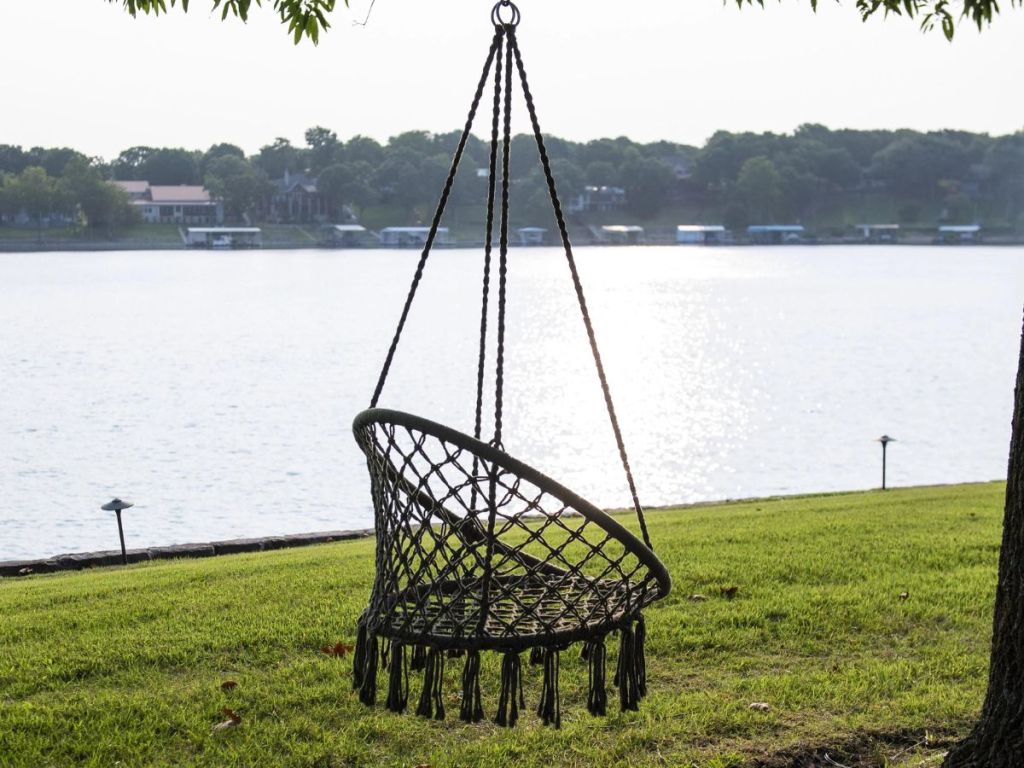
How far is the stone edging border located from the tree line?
266ft

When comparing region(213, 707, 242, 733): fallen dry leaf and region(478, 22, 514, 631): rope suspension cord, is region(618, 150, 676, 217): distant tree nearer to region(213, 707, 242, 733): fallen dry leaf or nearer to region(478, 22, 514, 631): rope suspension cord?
region(213, 707, 242, 733): fallen dry leaf

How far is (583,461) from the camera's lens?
18938 mm

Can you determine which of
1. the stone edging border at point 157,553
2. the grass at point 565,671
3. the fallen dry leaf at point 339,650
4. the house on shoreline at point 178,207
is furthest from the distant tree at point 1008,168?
the fallen dry leaf at point 339,650

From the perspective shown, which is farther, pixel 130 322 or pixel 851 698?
pixel 130 322

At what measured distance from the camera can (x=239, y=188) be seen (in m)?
94.6

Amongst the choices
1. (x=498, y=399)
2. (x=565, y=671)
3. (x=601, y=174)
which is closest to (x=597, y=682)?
(x=498, y=399)

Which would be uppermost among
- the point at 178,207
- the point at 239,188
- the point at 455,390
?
the point at 239,188

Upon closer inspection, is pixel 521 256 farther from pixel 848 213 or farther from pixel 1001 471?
pixel 1001 471

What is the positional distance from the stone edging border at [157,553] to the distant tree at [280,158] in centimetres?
9875

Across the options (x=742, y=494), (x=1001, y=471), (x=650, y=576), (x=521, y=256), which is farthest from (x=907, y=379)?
(x=521, y=256)

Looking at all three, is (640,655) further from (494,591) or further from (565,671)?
(565,671)

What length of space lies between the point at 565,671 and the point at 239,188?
94.2 m

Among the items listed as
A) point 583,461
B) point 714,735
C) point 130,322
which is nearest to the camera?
point 714,735

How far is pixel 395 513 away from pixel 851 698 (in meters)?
1.63
